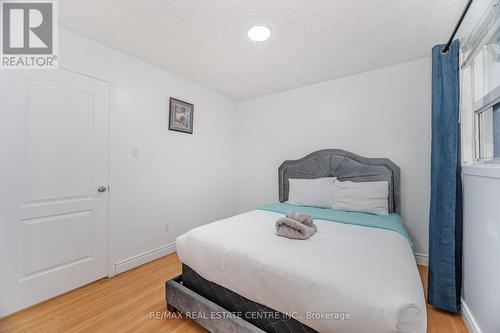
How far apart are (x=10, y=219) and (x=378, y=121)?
3.84 meters

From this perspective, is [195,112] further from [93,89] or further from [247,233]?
[247,233]

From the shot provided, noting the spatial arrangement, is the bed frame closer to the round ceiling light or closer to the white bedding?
the white bedding

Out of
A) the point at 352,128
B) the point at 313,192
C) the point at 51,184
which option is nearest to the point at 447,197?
the point at 313,192

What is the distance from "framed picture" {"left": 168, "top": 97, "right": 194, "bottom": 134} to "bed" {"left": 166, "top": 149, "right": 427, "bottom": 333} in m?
1.66

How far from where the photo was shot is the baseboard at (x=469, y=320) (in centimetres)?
141

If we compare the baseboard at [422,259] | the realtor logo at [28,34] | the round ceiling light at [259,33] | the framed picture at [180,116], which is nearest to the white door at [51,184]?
the realtor logo at [28,34]

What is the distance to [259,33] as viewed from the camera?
1970 millimetres

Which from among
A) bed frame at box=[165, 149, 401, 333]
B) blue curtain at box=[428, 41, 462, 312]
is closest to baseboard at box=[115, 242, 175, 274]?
bed frame at box=[165, 149, 401, 333]

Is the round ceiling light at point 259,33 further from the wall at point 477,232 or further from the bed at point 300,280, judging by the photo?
the bed at point 300,280

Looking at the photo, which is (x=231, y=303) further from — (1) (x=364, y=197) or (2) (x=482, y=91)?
(2) (x=482, y=91)

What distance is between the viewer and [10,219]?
1.68 m

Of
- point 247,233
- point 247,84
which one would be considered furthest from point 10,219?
point 247,84

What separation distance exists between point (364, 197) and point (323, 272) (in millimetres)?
1635

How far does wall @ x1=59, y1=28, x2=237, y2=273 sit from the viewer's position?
2287mm
